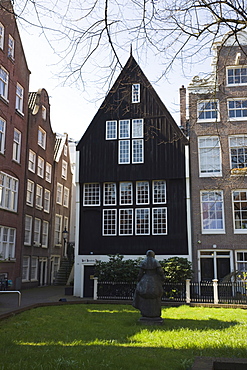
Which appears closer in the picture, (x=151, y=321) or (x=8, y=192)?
(x=151, y=321)

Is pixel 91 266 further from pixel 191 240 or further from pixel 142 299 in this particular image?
pixel 142 299

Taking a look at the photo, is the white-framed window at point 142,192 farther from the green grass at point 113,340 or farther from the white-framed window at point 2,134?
the green grass at point 113,340

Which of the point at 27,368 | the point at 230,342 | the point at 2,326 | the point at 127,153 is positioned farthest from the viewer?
the point at 127,153

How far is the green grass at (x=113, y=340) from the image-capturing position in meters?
7.01

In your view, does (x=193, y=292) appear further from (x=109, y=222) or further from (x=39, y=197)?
(x=39, y=197)

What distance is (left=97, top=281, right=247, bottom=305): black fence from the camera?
19.6m

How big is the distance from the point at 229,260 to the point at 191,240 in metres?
2.65

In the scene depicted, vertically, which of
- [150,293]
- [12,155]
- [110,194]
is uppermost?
[12,155]

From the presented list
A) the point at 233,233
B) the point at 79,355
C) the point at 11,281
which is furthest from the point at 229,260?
the point at 79,355

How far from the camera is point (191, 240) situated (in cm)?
2384

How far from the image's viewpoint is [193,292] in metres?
21.3

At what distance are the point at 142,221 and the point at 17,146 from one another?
471 inches

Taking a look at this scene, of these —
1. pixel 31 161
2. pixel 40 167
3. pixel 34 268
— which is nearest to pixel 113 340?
pixel 34 268

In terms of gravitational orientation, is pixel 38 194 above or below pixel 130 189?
above
